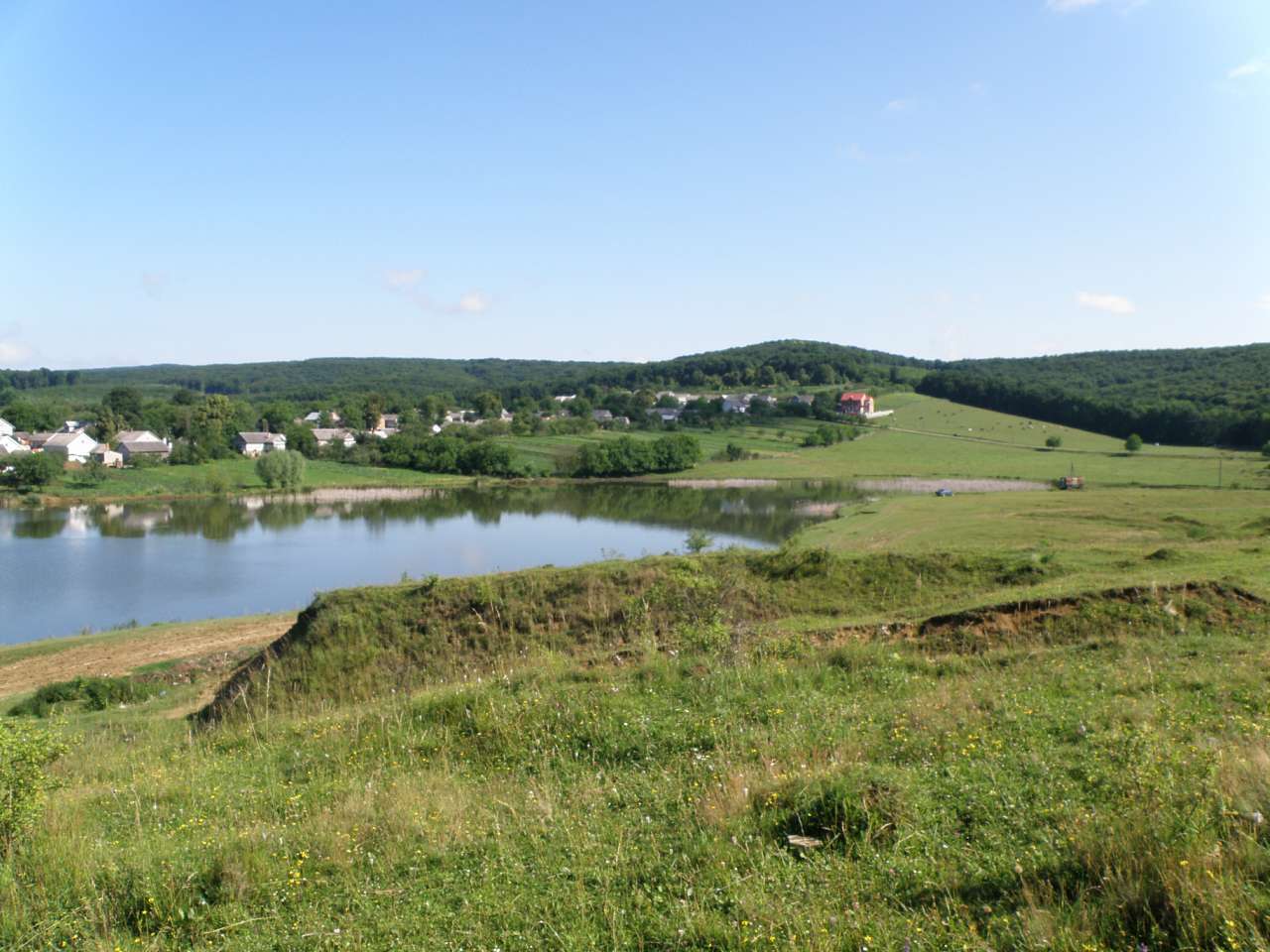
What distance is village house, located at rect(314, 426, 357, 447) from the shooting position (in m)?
101

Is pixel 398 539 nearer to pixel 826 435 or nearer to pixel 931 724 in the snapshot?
pixel 931 724

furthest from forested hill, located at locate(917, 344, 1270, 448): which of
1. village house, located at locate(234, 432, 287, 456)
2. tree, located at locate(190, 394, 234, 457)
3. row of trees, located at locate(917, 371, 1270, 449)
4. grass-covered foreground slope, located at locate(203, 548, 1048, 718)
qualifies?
tree, located at locate(190, 394, 234, 457)

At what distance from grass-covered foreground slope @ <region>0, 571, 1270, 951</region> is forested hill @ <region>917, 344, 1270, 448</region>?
83.2 metres

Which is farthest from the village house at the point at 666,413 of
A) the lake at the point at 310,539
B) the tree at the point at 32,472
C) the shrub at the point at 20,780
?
the shrub at the point at 20,780

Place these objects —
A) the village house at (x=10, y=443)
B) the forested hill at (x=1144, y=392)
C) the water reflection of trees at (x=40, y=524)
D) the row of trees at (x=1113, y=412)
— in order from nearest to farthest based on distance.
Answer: the water reflection of trees at (x=40, y=524), the row of trees at (x=1113, y=412), the forested hill at (x=1144, y=392), the village house at (x=10, y=443)

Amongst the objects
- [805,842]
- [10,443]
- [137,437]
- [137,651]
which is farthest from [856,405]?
[805,842]

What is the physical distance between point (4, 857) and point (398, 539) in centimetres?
4916

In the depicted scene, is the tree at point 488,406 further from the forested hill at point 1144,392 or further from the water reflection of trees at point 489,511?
the forested hill at point 1144,392

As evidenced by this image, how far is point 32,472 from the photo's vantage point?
70.4m

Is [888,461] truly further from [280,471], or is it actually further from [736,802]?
[736,802]

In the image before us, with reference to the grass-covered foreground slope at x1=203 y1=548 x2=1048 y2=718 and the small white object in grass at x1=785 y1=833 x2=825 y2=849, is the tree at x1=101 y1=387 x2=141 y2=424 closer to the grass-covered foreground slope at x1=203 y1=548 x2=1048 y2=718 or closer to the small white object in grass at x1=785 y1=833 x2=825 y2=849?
the grass-covered foreground slope at x1=203 y1=548 x2=1048 y2=718

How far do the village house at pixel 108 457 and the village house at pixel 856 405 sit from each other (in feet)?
286

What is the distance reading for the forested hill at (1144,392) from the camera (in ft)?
266

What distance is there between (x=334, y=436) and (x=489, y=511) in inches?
1829
